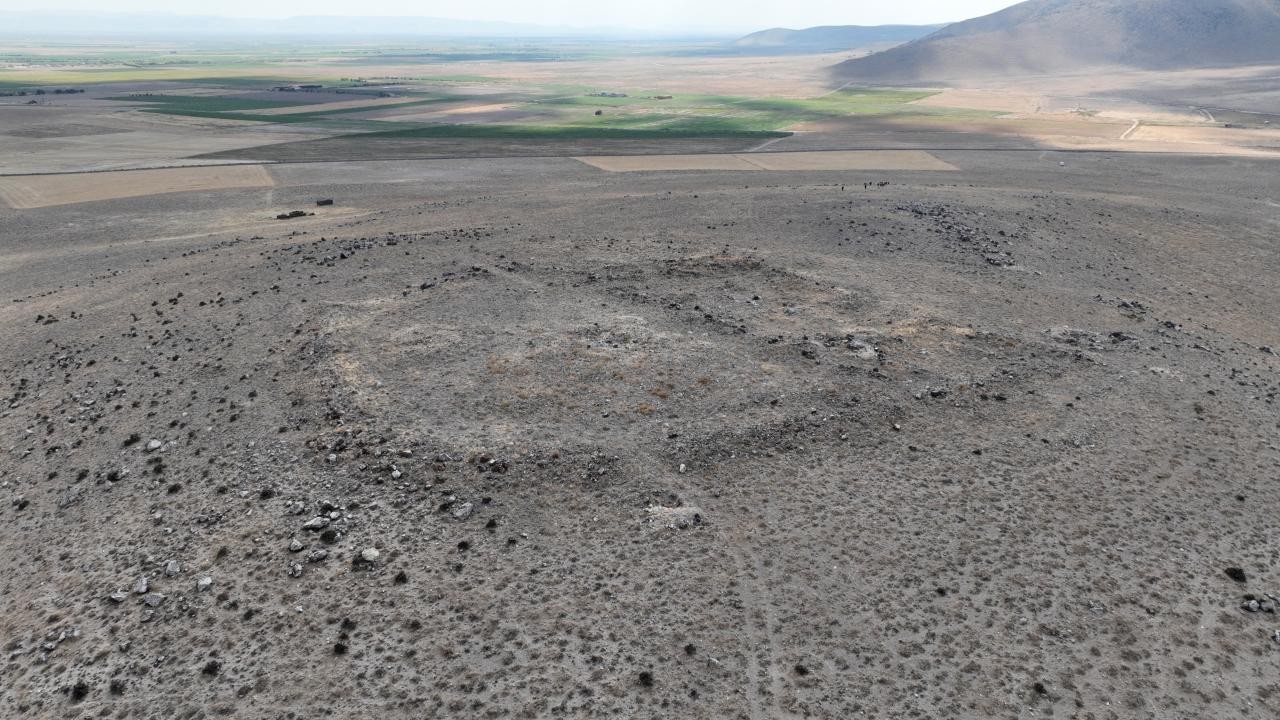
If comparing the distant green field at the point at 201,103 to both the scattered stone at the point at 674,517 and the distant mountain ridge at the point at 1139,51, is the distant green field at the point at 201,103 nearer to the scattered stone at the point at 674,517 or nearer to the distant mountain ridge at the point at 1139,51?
the scattered stone at the point at 674,517

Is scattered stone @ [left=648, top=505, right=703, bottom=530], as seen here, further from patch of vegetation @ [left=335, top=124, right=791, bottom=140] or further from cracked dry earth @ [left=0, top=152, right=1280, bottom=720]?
patch of vegetation @ [left=335, top=124, right=791, bottom=140]

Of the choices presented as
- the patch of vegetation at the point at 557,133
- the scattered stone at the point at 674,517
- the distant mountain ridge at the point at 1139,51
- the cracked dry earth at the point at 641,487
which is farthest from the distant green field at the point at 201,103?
the distant mountain ridge at the point at 1139,51

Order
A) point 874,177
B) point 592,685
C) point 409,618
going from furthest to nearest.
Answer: point 874,177 < point 409,618 < point 592,685

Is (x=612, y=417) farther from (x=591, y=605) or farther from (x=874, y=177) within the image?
(x=874, y=177)

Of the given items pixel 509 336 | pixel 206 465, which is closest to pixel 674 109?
pixel 509 336

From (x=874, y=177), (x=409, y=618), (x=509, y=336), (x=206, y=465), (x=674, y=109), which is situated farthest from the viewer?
(x=674, y=109)

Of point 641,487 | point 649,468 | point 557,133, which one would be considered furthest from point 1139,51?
point 641,487
